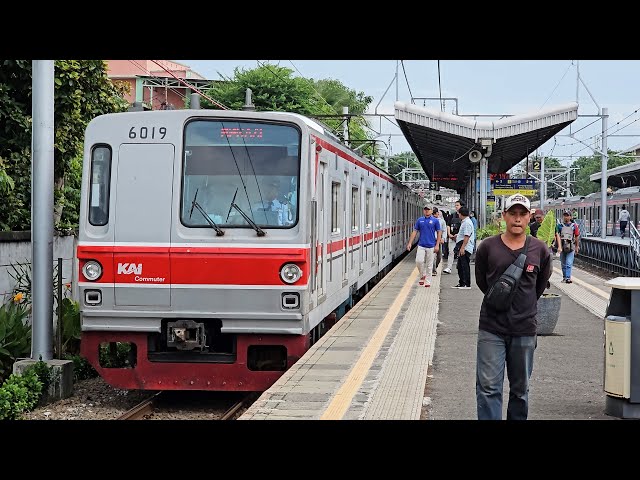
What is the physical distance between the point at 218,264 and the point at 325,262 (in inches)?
79.9

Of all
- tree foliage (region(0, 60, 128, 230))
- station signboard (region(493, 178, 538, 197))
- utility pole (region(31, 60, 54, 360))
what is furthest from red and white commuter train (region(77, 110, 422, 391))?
station signboard (region(493, 178, 538, 197))

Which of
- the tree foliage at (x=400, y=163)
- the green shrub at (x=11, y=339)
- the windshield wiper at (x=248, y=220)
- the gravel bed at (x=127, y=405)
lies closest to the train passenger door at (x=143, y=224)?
the windshield wiper at (x=248, y=220)

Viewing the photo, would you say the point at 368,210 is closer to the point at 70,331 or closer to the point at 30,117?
the point at 30,117

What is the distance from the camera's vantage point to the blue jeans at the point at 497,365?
5.98 metres

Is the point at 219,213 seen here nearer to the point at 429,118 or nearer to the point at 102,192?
the point at 102,192

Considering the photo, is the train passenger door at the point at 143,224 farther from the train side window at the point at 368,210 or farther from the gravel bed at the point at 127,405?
the train side window at the point at 368,210

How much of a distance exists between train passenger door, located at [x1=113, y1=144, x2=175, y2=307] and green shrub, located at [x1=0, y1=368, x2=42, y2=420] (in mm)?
1375

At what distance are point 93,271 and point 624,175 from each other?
1659 inches

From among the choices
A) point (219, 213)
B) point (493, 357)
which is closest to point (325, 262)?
point (219, 213)

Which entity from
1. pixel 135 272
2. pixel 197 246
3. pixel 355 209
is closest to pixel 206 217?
pixel 197 246

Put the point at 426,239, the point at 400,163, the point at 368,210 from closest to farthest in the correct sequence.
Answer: the point at 368,210, the point at 426,239, the point at 400,163

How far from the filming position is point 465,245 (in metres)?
17.0

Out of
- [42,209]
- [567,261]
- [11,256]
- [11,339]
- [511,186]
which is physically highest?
[511,186]

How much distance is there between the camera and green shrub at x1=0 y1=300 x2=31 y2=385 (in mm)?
10555
